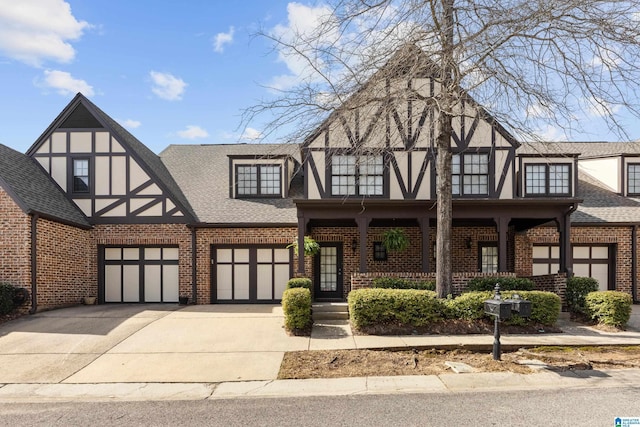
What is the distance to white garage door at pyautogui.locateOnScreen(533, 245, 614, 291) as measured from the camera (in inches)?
603

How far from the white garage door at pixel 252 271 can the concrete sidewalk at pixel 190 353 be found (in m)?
1.97


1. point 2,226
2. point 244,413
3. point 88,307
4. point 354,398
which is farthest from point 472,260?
point 2,226

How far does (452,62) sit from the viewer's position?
31.0 ft

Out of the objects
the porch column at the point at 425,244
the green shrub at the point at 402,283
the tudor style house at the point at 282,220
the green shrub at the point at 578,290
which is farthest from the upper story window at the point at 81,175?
the green shrub at the point at 578,290

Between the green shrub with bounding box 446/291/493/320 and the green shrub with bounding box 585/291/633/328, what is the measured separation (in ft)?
10.0

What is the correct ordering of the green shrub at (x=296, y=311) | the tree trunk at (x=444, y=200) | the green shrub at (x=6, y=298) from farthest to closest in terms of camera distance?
the green shrub at (x=6, y=298) < the tree trunk at (x=444, y=200) < the green shrub at (x=296, y=311)

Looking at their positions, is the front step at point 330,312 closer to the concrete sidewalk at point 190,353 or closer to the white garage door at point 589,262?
the concrete sidewalk at point 190,353

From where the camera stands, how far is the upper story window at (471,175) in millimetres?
14250

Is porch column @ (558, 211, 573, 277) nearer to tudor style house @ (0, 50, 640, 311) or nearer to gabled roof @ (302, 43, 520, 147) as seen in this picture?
tudor style house @ (0, 50, 640, 311)

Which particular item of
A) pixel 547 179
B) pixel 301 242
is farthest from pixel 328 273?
pixel 547 179

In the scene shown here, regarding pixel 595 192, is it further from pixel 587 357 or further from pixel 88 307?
pixel 88 307

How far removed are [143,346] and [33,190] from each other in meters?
7.45

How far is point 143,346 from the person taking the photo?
9.12 meters

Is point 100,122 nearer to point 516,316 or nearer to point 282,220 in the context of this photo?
point 282,220
